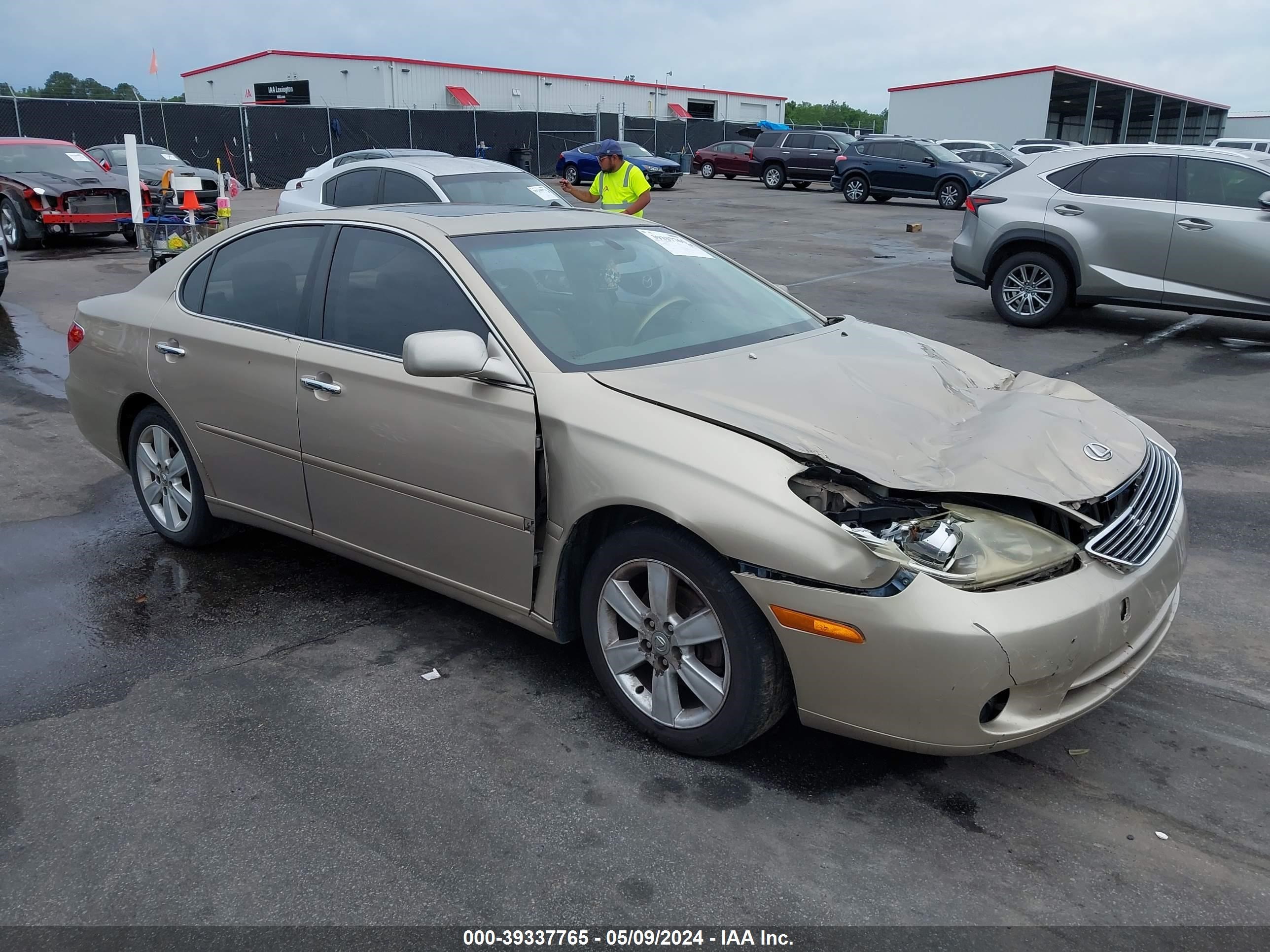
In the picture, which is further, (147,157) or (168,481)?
(147,157)

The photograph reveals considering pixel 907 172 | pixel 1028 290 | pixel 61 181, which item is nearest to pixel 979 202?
pixel 1028 290

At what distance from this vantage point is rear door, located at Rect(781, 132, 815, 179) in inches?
1278

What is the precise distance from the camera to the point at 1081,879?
274 centimetres

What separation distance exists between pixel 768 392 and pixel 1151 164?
8.24m

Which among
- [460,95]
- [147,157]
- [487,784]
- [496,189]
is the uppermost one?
[460,95]

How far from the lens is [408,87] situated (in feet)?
146

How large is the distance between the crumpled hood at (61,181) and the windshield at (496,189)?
8.76m

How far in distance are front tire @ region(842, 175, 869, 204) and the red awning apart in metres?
23.4

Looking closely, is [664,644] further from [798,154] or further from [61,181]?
[798,154]

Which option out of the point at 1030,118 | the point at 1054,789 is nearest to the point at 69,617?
the point at 1054,789

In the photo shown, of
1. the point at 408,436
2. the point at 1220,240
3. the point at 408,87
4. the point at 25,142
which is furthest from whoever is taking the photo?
the point at 408,87

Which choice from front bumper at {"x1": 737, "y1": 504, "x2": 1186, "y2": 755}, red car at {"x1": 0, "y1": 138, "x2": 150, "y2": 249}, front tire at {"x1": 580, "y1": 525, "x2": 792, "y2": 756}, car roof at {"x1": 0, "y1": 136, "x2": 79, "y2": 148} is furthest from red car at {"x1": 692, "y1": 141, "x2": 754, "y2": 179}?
front bumper at {"x1": 737, "y1": 504, "x2": 1186, "y2": 755}

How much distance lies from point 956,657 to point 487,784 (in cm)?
144

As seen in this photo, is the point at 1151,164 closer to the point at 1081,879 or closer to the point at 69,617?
the point at 1081,879
